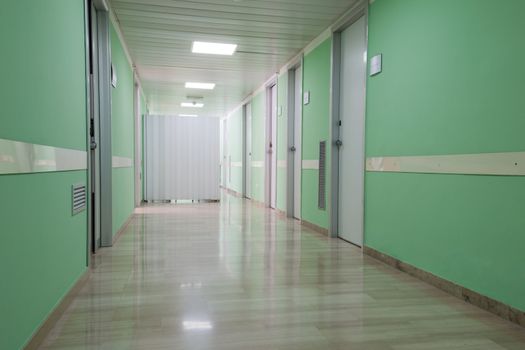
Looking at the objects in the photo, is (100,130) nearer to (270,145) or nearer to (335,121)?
(335,121)

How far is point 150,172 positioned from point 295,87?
4433 mm

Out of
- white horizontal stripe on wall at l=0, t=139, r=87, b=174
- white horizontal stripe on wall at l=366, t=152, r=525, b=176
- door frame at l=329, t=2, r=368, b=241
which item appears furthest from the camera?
door frame at l=329, t=2, r=368, b=241

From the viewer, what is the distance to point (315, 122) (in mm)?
5965

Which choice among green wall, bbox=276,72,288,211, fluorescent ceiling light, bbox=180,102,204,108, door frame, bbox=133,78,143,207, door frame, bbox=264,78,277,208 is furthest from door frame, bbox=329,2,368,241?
fluorescent ceiling light, bbox=180,102,204,108

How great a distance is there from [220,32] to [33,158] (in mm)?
4114

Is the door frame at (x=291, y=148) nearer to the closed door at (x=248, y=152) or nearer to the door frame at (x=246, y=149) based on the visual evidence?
the closed door at (x=248, y=152)

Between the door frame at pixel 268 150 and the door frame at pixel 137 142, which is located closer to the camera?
the door frame at pixel 137 142

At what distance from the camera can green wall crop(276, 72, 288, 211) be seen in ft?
24.2

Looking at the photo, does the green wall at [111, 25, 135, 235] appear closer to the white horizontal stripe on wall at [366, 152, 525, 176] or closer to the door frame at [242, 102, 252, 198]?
the white horizontal stripe on wall at [366, 152, 525, 176]

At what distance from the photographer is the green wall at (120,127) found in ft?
16.0

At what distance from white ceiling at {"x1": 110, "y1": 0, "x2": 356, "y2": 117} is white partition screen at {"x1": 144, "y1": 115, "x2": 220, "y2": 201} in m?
1.25

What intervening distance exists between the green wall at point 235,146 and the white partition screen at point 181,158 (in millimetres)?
1894

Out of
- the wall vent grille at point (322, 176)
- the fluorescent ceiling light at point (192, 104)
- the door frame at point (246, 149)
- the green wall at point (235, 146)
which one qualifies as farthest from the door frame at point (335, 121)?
the fluorescent ceiling light at point (192, 104)

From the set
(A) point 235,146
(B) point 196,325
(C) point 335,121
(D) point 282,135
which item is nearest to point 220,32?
(C) point 335,121
